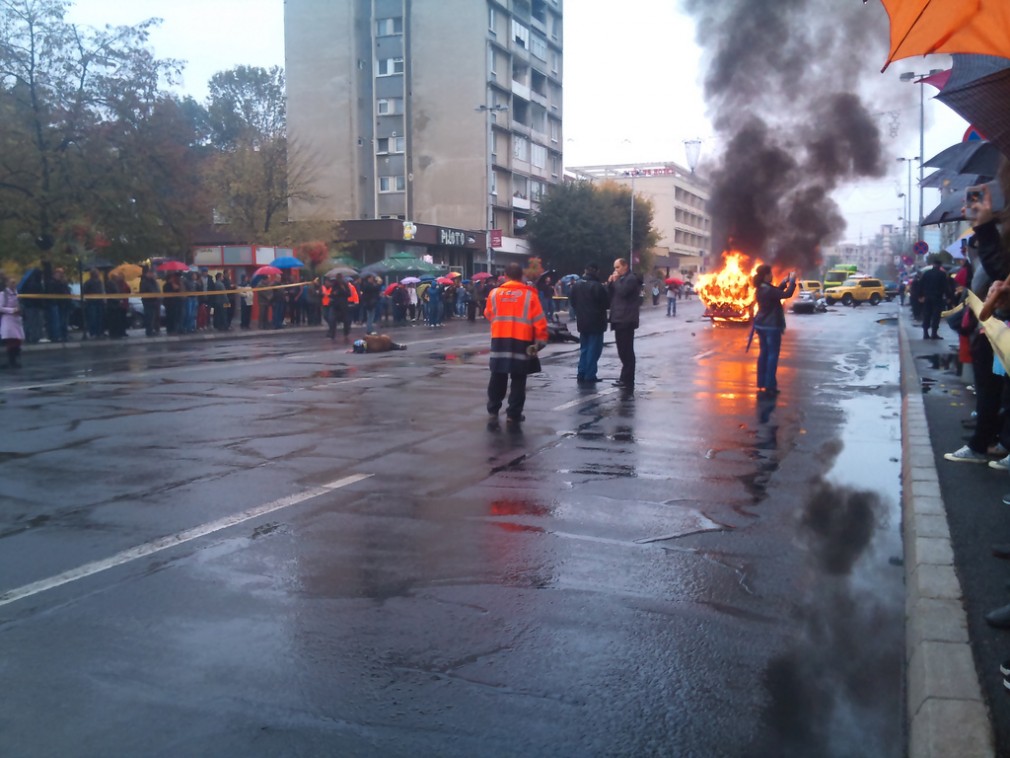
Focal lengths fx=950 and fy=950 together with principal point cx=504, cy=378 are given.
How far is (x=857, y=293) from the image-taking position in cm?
6372

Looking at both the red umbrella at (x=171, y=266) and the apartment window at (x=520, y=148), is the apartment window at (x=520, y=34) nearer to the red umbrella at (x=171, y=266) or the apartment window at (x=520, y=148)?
the apartment window at (x=520, y=148)

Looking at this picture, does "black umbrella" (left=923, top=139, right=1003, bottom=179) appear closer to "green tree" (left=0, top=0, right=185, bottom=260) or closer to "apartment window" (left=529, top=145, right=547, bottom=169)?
"green tree" (left=0, top=0, right=185, bottom=260)

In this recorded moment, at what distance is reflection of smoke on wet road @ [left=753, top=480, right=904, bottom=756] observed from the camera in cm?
351

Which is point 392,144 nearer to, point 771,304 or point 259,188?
point 259,188

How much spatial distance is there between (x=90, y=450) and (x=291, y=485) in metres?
2.57

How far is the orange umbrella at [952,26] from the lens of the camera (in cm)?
491

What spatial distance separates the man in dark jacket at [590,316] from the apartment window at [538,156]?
196ft

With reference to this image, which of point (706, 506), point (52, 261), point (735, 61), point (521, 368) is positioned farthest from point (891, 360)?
point (52, 261)

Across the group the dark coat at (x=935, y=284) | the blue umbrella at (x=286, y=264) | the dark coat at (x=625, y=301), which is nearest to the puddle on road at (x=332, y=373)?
the dark coat at (x=625, y=301)

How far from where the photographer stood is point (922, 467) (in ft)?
24.8

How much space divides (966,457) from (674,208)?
102m

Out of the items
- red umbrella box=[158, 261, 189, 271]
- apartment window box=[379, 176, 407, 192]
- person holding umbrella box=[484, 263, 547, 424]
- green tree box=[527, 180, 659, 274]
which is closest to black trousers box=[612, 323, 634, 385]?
person holding umbrella box=[484, 263, 547, 424]

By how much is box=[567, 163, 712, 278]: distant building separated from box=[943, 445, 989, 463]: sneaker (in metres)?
92.1

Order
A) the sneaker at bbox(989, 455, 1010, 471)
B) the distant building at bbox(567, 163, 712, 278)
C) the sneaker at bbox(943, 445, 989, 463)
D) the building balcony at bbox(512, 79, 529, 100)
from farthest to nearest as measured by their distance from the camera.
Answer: the distant building at bbox(567, 163, 712, 278) < the building balcony at bbox(512, 79, 529, 100) < the sneaker at bbox(943, 445, 989, 463) < the sneaker at bbox(989, 455, 1010, 471)
